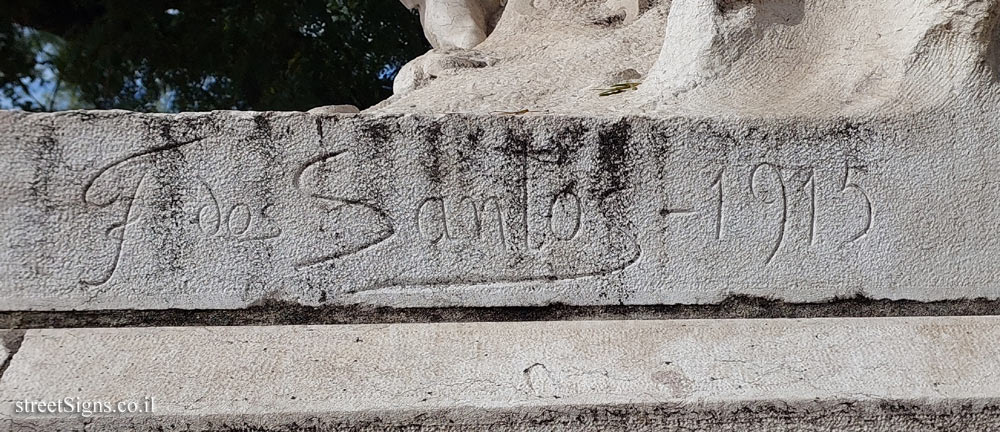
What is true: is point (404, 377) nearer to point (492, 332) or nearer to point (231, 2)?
point (492, 332)

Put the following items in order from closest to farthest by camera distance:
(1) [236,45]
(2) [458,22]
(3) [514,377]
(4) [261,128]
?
(3) [514,377], (4) [261,128], (2) [458,22], (1) [236,45]

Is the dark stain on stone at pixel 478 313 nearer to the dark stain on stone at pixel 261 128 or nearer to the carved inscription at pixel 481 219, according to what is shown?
the carved inscription at pixel 481 219

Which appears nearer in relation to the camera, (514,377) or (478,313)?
(514,377)

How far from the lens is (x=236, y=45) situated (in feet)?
18.9

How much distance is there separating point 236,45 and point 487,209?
468 centimetres

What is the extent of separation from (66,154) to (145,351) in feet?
1.27

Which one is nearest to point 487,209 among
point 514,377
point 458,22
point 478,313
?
point 478,313

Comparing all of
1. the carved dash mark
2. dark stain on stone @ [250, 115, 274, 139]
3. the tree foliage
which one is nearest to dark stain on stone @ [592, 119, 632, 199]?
the carved dash mark

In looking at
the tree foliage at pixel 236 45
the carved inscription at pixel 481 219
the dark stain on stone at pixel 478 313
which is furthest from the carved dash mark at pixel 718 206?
the tree foliage at pixel 236 45

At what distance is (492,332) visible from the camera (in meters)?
1.54

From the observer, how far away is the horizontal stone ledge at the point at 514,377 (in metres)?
1.36

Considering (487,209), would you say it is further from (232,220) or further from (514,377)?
(232,220)

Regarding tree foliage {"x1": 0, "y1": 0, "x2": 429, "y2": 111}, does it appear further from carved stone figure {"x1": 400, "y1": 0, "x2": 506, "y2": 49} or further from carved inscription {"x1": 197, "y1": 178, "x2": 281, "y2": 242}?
carved inscription {"x1": 197, "y1": 178, "x2": 281, "y2": 242}

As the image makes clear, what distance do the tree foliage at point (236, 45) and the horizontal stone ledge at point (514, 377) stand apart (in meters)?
4.28
